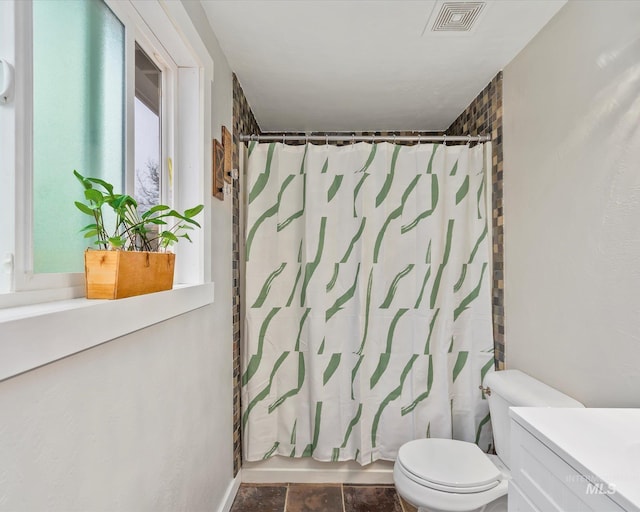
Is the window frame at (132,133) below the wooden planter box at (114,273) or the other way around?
the other way around

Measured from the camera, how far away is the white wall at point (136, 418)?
0.63m

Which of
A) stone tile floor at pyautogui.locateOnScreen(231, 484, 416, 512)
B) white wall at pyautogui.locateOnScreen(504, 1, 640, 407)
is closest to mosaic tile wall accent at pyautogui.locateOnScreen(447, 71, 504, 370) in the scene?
white wall at pyautogui.locateOnScreen(504, 1, 640, 407)

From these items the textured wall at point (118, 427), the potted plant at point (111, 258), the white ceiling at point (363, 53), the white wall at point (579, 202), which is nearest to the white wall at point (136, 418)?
the textured wall at point (118, 427)

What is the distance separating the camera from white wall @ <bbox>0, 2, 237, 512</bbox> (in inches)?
24.7

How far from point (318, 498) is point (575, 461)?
1.63 meters

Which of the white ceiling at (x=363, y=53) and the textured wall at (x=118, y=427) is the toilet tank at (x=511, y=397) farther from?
the white ceiling at (x=363, y=53)

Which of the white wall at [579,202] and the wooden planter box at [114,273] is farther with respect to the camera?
the white wall at [579,202]

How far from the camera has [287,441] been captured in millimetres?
2109

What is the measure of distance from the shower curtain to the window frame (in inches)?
24.6

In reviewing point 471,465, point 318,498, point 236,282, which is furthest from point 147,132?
point 318,498

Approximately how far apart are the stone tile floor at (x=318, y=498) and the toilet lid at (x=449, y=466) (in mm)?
459

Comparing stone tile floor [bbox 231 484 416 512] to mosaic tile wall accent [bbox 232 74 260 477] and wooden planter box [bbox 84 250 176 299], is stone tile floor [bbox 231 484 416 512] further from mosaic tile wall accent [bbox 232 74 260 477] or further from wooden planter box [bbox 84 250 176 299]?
wooden planter box [bbox 84 250 176 299]

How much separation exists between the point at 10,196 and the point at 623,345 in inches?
65.6

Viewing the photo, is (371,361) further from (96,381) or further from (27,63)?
(27,63)
